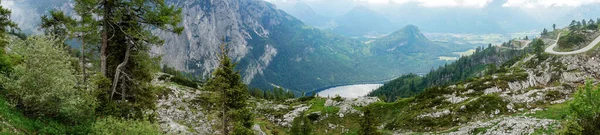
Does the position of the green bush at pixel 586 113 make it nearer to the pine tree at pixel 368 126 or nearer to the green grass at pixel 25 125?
the pine tree at pixel 368 126

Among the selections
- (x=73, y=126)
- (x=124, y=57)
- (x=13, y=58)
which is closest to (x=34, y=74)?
(x=73, y=126)

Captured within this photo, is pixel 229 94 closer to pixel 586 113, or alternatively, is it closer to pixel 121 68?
pixel 121 68

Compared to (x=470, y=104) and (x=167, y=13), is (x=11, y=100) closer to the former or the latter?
(x=167, y=13)

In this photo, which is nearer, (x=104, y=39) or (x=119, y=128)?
(x=119, y=128)

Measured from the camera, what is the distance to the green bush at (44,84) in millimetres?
20256

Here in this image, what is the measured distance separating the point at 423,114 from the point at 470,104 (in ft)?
24.6

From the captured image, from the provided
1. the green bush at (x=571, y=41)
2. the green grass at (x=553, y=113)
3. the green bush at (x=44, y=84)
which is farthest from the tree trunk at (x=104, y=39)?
the green bush at (x=571, y=41)

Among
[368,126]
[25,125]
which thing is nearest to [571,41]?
[368,126]

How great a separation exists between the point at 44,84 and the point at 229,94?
14.5 meters

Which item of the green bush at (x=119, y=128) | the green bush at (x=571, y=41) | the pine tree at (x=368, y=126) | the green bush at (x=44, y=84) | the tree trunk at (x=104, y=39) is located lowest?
the pine tree at (x=368, y=126)

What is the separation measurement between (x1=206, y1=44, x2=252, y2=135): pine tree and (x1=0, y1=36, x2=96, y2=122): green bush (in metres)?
10.9

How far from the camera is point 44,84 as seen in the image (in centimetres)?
2053

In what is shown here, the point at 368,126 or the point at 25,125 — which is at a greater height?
the point at 25,125

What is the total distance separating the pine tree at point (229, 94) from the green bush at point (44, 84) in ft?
35.7
